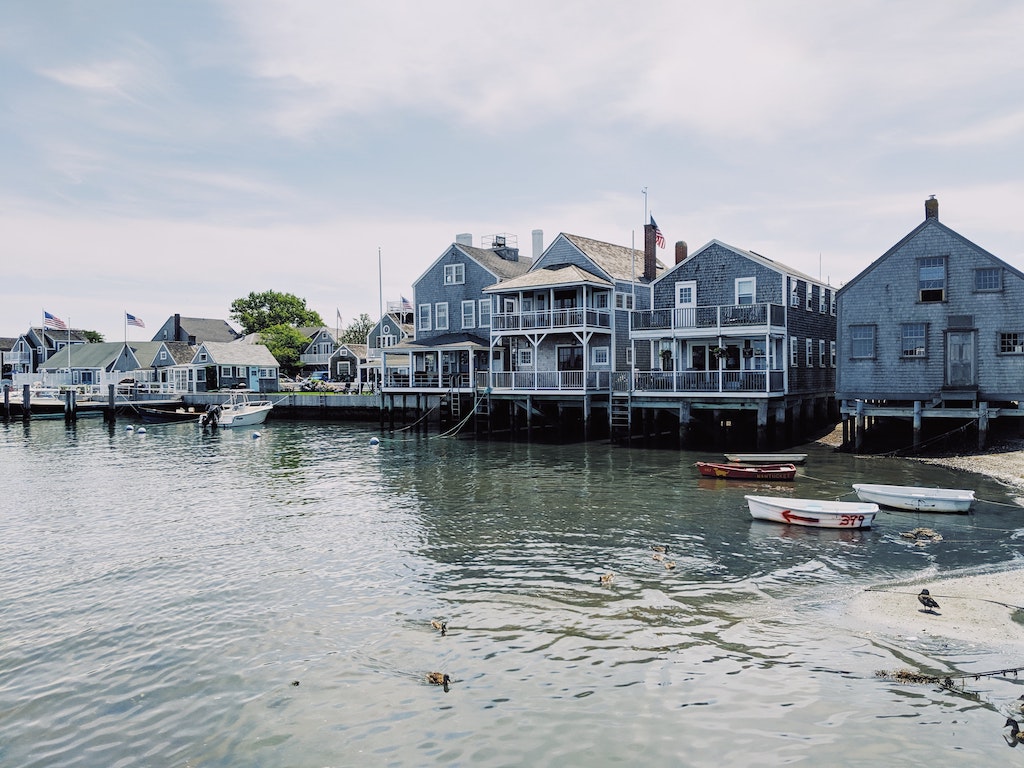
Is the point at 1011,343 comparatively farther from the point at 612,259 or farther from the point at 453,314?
the point at 453,314

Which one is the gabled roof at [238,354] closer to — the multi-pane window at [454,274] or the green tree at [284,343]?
the green tree at [284,343]

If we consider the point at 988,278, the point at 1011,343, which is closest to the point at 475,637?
the point at 1011,343

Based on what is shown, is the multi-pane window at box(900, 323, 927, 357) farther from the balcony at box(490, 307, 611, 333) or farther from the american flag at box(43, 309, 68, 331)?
the american flag at box(43, 309, 68, 331)

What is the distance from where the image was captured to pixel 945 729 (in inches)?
376

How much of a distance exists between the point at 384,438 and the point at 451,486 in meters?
20.6

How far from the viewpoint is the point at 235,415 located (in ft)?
194

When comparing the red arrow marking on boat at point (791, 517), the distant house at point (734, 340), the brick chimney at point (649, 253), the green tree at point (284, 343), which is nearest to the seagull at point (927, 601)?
the red arrow marking on boat at point (791, 517)

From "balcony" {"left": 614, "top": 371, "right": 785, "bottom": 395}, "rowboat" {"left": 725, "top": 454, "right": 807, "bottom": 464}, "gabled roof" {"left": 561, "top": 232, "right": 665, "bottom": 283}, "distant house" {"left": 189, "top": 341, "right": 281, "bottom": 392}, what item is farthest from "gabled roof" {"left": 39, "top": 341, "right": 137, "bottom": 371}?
"rowboat" {"left": 725, "top": 454, "right": 807, "bottom": 464}

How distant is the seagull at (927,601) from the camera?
13.4 m

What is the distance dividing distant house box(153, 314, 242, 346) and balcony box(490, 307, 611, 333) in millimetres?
72705

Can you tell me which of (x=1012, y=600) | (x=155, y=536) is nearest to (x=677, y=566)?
(x=1012, y=600)

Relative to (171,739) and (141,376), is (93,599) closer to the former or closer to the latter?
(171,739)

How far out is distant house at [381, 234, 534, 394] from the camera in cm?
5331

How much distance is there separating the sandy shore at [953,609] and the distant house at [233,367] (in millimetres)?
79614
